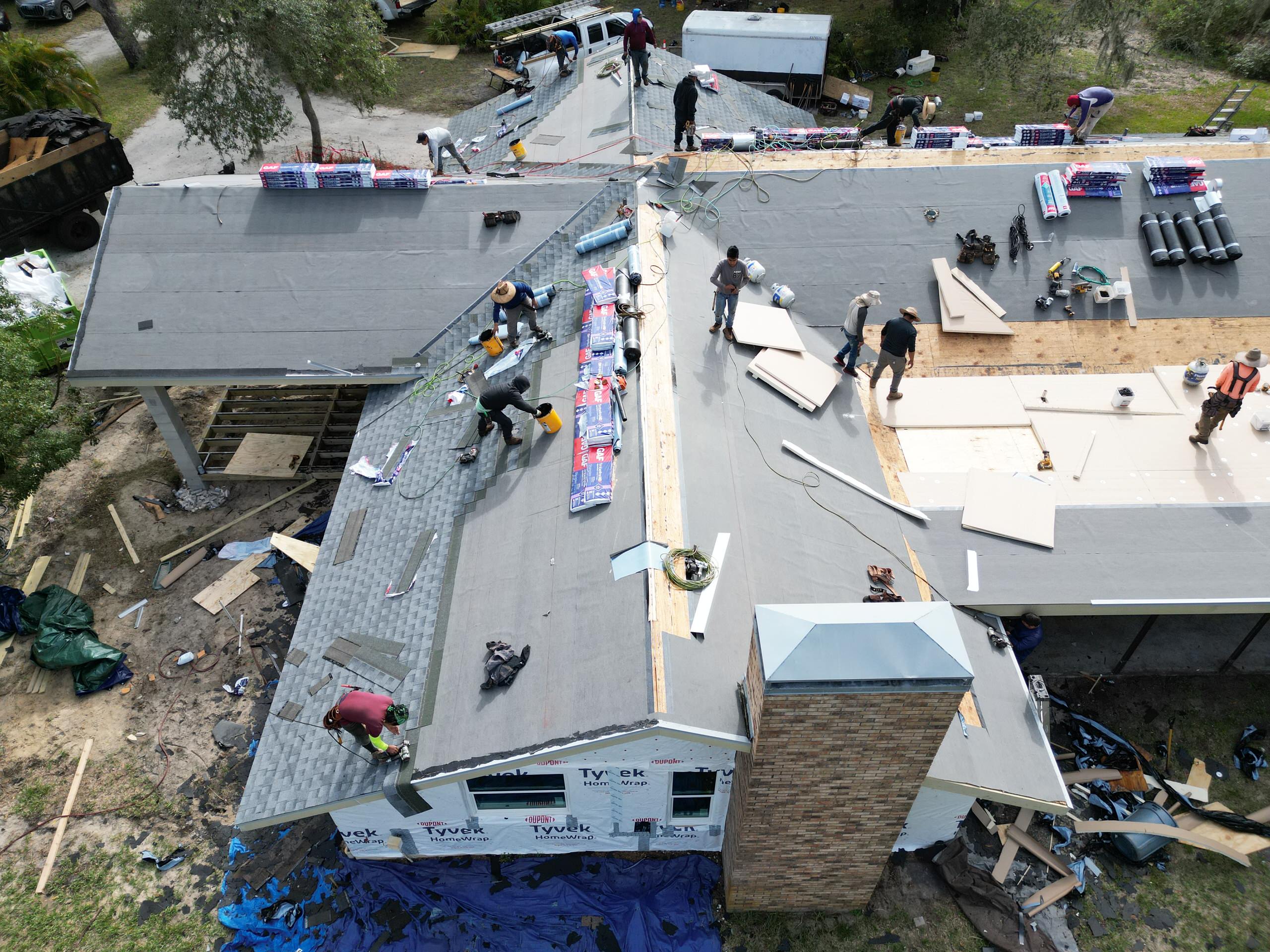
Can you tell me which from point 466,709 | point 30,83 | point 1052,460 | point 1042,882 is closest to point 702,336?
point 1052,460

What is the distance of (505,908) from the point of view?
12.9 meters

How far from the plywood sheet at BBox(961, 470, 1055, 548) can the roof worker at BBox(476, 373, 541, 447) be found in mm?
7213

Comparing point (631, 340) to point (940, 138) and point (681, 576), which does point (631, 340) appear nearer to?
point (681, 576)

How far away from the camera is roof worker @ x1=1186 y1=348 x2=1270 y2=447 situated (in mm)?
14102

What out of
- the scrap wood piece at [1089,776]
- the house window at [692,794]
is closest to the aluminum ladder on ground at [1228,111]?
the scrap wood piece at [1089,776]

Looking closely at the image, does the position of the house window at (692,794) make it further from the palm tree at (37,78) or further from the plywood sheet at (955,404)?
the palm tree at (37,78)

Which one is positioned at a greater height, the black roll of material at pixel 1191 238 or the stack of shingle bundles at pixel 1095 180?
the stack of shingle bundles at pixel 1095 180

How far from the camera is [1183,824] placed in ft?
44.4

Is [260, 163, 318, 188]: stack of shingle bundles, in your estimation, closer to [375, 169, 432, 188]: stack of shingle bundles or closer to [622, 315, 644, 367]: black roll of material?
[375, 169, 432, 188]: stack of shingle bundles

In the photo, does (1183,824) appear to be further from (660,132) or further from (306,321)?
(660,132)

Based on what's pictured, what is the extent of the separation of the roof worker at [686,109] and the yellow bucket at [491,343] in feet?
24.5

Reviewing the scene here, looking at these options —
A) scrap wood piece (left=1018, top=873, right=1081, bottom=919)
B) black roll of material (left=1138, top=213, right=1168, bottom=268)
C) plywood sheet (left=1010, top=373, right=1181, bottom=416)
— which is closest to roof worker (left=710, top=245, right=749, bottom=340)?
plywood sheet (left=1010, top=373, right=1181, bottom=416)

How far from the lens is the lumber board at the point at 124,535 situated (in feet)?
61.6

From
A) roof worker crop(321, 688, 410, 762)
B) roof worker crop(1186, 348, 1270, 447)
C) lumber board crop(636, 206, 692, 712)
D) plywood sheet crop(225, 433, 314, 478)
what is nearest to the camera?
roof worker crop(321, 688, 410, 762)
